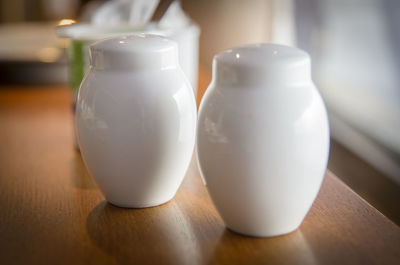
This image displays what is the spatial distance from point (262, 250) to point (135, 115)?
0.16m

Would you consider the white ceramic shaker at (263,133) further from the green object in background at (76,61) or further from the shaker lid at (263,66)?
the green object in background at (76,61)

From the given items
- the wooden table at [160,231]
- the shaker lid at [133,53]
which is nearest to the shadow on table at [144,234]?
the wooden table at [160,231]

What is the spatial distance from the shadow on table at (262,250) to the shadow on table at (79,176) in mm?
199

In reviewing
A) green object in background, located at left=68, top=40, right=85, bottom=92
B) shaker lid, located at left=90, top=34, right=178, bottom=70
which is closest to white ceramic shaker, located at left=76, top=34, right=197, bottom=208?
shaker lid, located at left=90, top=34, right=178, bottom=70

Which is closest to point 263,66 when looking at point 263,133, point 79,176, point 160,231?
point 263,133

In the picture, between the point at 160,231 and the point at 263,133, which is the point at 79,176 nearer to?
the point at 160,231

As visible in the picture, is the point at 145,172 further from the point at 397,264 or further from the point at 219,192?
the point at 397,264

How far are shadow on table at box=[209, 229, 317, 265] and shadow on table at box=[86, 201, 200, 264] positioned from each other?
2cm

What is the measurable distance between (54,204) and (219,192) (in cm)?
20

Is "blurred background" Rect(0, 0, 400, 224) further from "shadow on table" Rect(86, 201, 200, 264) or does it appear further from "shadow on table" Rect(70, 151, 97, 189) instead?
"shadow on table" Rect(86, 201, 200, 264)

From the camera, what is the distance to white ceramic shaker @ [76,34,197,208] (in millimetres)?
459

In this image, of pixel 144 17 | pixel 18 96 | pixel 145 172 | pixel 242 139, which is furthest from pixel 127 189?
pixel 18 96

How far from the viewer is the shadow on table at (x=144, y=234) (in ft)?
1.36

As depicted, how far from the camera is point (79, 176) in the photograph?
0.61 meters
